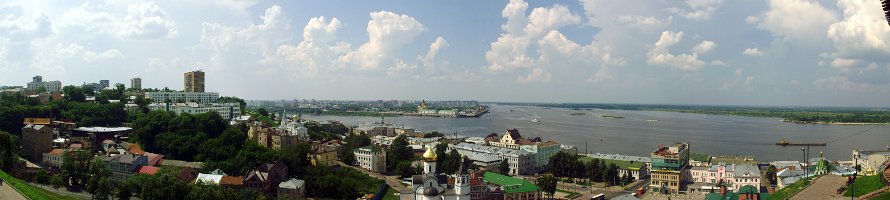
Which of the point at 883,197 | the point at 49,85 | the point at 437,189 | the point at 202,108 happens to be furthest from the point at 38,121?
the point at 49,85

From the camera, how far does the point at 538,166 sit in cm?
3203

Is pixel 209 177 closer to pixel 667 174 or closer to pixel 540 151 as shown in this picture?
pixel 667 174

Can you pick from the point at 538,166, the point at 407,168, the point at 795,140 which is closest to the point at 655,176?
the point at 538,166

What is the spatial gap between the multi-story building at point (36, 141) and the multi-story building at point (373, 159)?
11959 mm

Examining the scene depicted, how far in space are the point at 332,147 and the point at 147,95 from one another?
21472 millimetres

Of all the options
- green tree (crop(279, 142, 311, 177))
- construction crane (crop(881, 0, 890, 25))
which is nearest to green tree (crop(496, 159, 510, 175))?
green tree (crop(279, 142, 311, 177))

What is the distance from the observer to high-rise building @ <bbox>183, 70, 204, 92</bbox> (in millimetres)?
53000

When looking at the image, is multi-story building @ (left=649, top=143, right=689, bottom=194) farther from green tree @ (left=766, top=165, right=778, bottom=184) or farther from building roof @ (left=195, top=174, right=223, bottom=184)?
building roof @ (left=195, top=174, right=223, bottom=184)

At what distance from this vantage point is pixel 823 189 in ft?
56.1

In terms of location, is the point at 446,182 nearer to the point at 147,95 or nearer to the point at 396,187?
the point at 396,187

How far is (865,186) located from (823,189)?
138cm

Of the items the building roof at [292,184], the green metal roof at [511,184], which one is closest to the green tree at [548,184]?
the green metal roof at [511,184]

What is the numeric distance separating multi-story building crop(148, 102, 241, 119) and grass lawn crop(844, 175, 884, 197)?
96.7 ft

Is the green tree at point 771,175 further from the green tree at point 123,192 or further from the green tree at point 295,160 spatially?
the green tree at point 123,192
